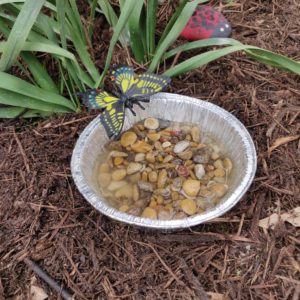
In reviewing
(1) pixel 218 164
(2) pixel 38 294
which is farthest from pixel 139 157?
(2) pixel 38 294

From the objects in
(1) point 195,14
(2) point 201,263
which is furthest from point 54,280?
(1) point 195,14

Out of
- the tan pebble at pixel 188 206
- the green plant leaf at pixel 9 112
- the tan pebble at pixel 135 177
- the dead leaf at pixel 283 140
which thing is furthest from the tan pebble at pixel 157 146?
the green plant leaf at pixel 9 112

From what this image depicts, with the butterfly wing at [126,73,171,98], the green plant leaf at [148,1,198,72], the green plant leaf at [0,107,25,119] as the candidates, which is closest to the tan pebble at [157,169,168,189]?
the butterfly wing at [126,73,171,98]

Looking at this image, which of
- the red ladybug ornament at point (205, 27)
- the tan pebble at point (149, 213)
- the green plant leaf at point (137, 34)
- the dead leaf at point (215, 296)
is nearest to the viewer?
the dead leaf at point (215, 296)

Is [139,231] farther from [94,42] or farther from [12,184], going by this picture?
[94,42]

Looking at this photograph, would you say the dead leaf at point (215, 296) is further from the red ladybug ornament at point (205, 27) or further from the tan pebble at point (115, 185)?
the red ladybug ornament at point (205, 27)

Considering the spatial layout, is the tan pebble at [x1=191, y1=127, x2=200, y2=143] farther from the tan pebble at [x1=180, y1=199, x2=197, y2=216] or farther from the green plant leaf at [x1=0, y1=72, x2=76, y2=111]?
the green plant leaf at [x1=0, y1=72, x2=76, y2=111]

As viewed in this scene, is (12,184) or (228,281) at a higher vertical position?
(12,184)
